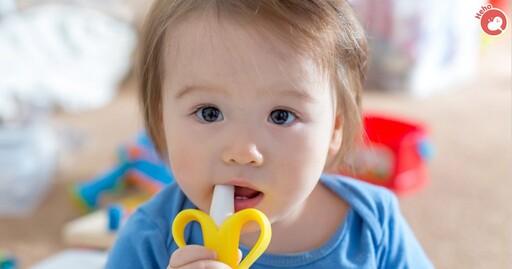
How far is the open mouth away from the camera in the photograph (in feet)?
2.21

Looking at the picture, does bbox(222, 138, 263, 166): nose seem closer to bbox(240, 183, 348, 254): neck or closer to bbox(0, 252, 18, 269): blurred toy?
bbox(240, 183, 348, 254): neck

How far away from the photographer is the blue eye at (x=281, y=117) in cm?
66

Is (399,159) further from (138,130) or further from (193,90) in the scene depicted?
(193,90)

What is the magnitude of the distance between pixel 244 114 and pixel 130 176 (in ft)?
2.89

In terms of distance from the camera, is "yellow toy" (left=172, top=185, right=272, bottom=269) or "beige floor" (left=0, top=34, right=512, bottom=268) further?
"beige floor" (left=0, top=34, right=512, bottom=268)

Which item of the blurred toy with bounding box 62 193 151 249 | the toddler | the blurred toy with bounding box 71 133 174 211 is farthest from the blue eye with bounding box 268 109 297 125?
the blurred toy with bounding box 71 133 174 211

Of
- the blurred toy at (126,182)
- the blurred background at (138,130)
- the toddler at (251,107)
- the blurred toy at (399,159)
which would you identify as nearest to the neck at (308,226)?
the toddler at (251,107)

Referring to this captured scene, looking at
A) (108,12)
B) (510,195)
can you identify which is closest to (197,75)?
(510,195)

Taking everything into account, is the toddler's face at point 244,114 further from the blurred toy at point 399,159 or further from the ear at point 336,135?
the blurred toy at point 399,159

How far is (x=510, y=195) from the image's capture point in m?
1.42

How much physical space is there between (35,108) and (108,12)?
2.08 feet

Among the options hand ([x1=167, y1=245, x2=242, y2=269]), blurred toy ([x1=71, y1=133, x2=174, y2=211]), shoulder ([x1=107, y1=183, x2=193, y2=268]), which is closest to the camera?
hand ([x1=167, y1=245, x2=242, y2=269])

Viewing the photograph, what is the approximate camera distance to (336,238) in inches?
30.5

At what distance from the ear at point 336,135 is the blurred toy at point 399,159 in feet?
2.21
